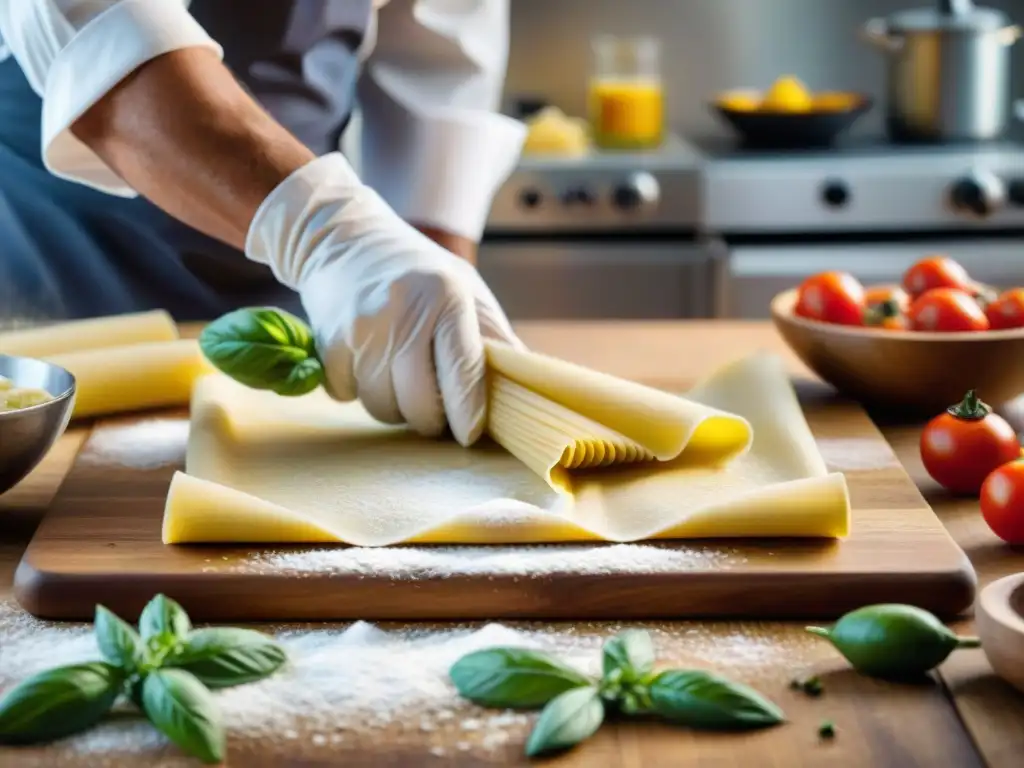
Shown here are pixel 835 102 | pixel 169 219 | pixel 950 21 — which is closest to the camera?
pixel 169 219

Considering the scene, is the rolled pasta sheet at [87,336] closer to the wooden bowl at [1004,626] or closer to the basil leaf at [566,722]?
the basil leaf at [566,722]

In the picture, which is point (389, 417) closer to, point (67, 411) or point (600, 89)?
point (67, 411)

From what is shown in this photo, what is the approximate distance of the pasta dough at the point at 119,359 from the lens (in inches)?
56.4

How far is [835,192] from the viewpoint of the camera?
111 inches

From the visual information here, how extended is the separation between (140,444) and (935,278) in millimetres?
817

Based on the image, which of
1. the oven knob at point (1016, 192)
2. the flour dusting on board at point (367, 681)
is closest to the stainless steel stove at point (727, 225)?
Answer: the oven knob at point (1016, 192)

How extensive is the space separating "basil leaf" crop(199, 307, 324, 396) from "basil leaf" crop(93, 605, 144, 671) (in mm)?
443

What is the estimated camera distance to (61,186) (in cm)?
193

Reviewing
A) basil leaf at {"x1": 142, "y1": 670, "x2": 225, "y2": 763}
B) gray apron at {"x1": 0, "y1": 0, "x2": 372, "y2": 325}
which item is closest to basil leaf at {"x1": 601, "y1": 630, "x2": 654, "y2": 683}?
basil leaf at {"x1": 142, "y1": 670, "x2": 225, "y2": 763}

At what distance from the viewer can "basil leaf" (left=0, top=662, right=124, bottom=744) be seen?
2.70ft

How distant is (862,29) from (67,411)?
104 inches

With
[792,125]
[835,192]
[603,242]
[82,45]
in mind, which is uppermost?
[82,45]

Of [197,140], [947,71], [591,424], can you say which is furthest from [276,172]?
[947,71]

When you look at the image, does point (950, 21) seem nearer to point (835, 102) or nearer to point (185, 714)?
point (835, 102)
